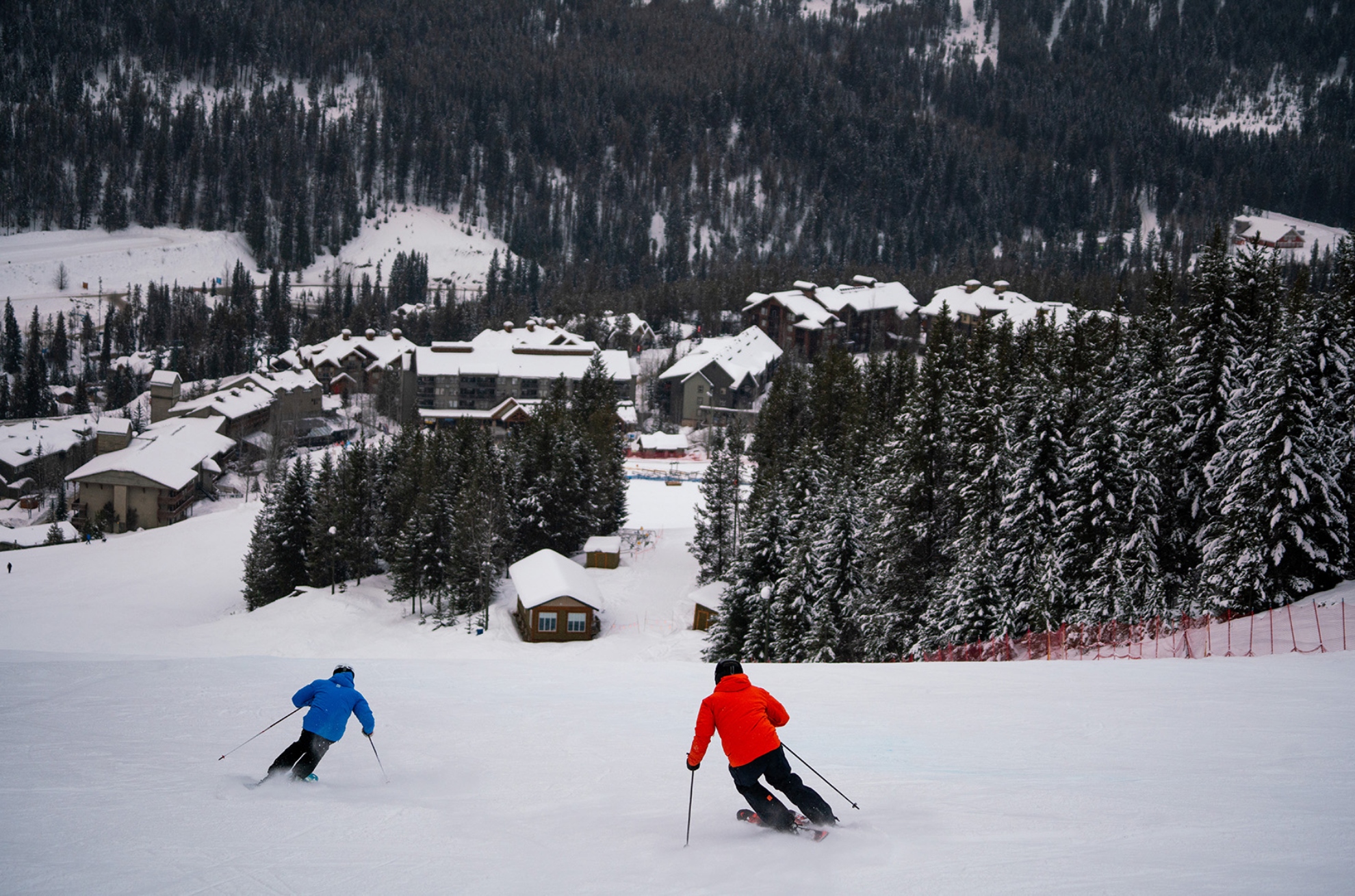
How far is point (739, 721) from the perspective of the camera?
6730 millimetres

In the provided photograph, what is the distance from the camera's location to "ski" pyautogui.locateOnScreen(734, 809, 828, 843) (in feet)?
21.6

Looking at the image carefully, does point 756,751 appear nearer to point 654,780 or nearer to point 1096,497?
point 654,780

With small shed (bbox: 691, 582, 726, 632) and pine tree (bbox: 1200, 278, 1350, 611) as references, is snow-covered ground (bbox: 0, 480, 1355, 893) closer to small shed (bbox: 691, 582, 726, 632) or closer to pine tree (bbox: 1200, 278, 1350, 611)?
pine tree (bbox: 1200, 278, 1350, 611)

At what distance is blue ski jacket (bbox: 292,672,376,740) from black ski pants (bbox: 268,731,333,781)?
0.26 ft

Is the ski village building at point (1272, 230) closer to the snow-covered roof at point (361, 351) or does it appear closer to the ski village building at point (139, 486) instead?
the snow-covered roof at point (361, 351)

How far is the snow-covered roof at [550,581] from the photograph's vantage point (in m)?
35.7

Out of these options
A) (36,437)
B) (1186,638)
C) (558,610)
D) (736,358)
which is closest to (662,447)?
(736,358)

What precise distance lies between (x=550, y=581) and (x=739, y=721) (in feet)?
100

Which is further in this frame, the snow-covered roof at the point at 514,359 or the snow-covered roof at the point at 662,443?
the snow-covered roof at the point at 514,359

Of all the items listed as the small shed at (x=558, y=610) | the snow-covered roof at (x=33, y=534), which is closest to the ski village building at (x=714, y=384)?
the snow-covered roof at (x=33, y=534)

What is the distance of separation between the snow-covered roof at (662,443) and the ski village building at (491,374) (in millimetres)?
13838

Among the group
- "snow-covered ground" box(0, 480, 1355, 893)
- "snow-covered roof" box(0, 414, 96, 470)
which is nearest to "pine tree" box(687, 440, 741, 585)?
"snow-covered ground" box(0, 480, 1355, 893)

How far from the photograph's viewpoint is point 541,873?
6.14m

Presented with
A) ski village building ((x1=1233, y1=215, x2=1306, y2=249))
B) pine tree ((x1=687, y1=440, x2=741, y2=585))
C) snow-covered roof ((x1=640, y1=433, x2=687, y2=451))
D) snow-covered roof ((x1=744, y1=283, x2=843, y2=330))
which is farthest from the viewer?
ski village building ((x1=1233, y1=215, x2=1306, y2=249))
